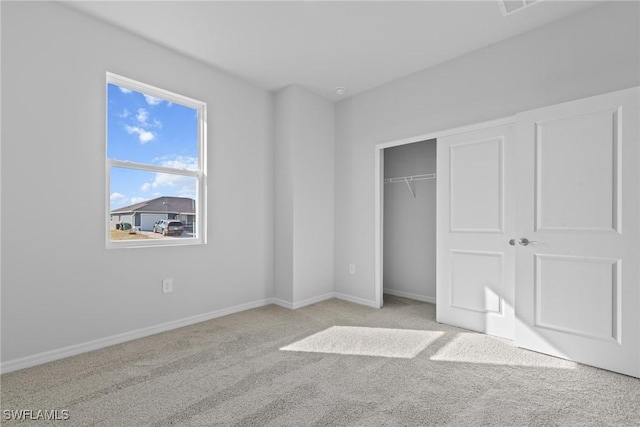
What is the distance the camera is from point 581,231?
236 cm

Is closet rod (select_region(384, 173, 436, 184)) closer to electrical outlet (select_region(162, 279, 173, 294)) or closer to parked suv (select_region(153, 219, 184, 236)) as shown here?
parked suv (select_region(153, 219, 184, 236))

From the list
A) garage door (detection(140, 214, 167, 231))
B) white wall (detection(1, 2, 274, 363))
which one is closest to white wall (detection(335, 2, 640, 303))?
white wall (detection(1, 2, 274, 363))

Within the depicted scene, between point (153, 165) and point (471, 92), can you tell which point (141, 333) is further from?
point (471, 92)

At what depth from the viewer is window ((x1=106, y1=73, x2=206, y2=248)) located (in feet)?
9.13

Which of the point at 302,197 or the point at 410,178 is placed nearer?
the point at 302,197

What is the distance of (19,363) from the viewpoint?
7.29 ft

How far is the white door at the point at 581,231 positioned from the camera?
2174mm

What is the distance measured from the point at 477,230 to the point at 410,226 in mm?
1289

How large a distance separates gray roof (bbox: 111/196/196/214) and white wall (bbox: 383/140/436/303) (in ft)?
8.62

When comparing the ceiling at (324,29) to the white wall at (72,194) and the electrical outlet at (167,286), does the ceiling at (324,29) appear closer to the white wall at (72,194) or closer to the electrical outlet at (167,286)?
the white wall at (72,194)

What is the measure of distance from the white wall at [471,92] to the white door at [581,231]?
0.92ft

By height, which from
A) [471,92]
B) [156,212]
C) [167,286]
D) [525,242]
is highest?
[471,92]

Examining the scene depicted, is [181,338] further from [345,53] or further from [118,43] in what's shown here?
[345,53]

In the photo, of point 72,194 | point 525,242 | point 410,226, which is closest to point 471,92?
point 525,242
